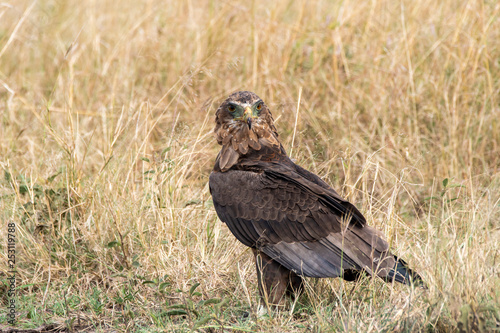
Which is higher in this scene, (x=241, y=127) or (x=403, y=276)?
(x=241, y=127)

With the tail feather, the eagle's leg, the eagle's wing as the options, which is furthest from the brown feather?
the tail feather

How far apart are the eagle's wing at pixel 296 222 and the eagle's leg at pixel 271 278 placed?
0.28ft

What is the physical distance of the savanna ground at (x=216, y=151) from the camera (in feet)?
10.3

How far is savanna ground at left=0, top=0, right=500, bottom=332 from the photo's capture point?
10.3 feet

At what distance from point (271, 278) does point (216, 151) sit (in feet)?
6.62

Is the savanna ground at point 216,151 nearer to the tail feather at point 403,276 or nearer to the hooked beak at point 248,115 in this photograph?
the tail feather at point 403,276

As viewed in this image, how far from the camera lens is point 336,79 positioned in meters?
5.59

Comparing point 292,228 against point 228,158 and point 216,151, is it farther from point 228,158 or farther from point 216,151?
point 216,151

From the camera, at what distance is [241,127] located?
139 inches

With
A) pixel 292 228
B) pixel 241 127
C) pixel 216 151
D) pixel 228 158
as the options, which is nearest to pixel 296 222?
pixel 292 228

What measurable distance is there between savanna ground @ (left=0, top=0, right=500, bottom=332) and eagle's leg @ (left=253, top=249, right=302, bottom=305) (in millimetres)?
144

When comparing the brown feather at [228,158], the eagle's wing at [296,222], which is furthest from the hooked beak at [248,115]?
the eagle's wing at [296,222]

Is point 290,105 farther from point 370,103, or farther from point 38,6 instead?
point 38,6

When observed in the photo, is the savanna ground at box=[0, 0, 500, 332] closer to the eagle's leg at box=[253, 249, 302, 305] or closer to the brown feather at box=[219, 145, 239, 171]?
the eagle's leg at box=[253, 249, 302, 305]
